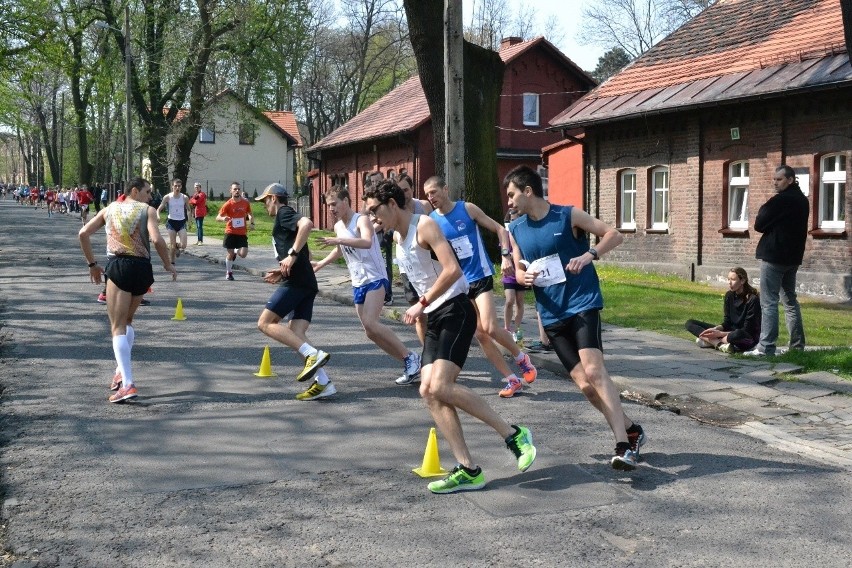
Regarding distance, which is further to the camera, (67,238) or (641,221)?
(67,238)

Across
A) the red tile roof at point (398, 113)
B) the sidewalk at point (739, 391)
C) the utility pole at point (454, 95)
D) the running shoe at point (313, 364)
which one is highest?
the red tile roof at point (398, 113)

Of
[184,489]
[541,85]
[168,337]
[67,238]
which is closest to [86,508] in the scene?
[184,489]

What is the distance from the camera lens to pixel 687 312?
15.6 m

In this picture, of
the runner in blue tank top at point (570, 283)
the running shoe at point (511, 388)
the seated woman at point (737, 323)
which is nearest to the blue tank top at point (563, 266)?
the runner in blue tank top at point (570, 283)

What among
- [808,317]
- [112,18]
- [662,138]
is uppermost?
[112,18]

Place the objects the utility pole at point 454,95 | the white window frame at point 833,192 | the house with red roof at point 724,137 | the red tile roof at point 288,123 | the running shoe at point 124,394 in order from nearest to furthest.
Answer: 1. the running shoe at point 124,394
2. the utility pole at point 454,95
3. the white window frame at point 833,192
4. the house with red roof at point 724,137
5. the red tile roof at point 288,123

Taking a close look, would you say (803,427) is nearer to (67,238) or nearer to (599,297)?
(599,297)

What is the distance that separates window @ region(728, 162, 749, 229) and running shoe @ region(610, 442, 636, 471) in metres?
16.6

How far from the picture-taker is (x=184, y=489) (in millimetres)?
6055

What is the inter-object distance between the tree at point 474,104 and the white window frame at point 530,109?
23.8 metres

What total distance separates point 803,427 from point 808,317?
26.7ft

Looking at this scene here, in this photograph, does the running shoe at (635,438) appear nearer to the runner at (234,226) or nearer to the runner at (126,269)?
the runner at (126,269)

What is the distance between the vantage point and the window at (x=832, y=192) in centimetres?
1922

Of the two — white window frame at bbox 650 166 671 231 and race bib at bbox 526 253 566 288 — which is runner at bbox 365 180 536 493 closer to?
race bib at bbox 526 253 566 288
